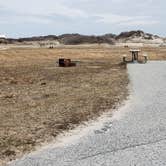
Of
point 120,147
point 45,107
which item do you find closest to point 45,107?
point 45,107

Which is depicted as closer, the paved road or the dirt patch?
the paved road

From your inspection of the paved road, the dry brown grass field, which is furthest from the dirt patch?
the paved road

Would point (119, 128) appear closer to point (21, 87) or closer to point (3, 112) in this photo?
point (3, 112)

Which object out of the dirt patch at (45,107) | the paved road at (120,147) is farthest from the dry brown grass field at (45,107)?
the paved road at (120,147)

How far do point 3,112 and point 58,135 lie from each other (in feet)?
12.0

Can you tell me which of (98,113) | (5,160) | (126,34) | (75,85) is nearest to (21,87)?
(75,85)

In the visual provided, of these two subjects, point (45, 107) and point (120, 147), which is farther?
point (45, 107)

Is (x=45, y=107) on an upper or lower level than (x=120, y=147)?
lower

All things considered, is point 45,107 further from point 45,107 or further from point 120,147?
point 120,147

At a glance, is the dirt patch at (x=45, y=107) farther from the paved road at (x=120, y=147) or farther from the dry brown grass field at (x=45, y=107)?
the paved road at (x=120, y=147)

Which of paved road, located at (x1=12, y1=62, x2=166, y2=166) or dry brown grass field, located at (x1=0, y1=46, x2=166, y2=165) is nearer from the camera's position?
paved road, located at (x1=12, y1=62, x2=166, y2=166)

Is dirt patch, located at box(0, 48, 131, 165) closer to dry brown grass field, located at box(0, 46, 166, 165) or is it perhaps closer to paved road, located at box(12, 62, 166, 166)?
dry brown grass field, located at box(0, 46, 166, 165)

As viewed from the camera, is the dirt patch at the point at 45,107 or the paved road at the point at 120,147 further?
the dirt patch at the point at 45,107

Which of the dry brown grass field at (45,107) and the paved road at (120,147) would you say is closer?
the paved road at (120,147)
